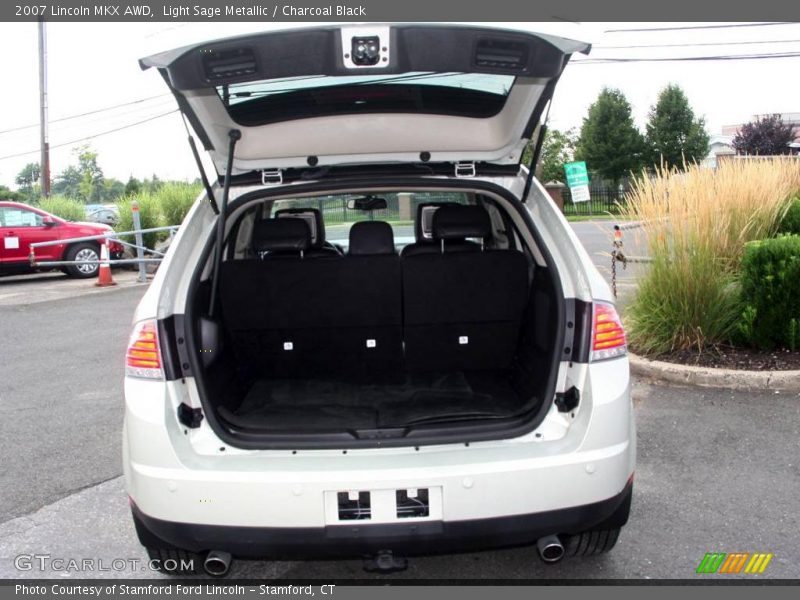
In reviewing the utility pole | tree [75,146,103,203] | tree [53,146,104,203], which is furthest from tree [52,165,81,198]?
the utility pole

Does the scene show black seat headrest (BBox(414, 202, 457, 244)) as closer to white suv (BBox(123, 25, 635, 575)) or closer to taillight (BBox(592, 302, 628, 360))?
white suv (BBox(123, 25, 635, 575))

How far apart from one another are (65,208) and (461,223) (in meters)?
18.4

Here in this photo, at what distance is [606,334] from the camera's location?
2.67 meters

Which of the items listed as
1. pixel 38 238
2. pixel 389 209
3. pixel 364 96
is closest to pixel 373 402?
pixel 364 96

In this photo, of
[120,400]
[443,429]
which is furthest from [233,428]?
[120,400]

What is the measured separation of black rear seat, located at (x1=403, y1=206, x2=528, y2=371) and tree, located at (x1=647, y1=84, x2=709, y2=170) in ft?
134

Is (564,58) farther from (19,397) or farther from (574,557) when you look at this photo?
(19,397)

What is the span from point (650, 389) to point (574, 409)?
10.6 feet

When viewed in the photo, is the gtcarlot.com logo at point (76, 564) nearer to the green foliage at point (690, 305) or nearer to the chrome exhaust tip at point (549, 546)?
the chrome exhaust tip at point (549, 546)

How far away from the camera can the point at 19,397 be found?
593 centimetres

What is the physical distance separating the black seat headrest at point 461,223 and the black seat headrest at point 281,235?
706mm

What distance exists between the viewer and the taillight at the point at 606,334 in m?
2.64

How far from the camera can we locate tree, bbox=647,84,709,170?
1613 inches

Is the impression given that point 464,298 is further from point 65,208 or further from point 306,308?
point 65,208
